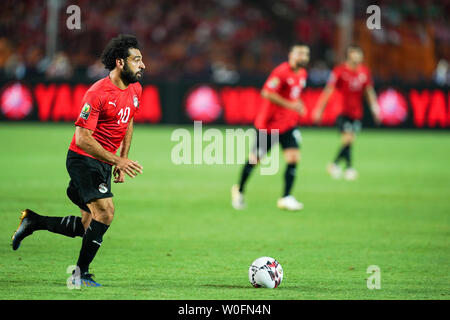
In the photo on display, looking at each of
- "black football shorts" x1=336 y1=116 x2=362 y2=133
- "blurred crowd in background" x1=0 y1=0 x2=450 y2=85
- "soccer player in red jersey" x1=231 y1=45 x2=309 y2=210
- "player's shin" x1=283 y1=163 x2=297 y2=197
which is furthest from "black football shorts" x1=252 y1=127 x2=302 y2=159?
"blurred crowd in background" x1=0 y1=0 x2=450 y2=85

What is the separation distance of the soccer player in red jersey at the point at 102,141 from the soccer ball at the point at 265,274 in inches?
49.7

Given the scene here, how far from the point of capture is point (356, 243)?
355 inches

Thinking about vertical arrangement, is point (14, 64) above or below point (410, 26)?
below

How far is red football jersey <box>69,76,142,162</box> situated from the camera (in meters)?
6.39

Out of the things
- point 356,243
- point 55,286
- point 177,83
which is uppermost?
point 177,83

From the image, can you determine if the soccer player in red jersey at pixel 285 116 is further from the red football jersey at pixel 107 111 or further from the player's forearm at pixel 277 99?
the red football jersey at pixel 107 111

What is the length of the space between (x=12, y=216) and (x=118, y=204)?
6.60 feet

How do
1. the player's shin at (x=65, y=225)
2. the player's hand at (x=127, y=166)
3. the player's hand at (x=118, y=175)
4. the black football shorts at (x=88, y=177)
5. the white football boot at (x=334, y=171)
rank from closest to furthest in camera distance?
the player's hand at (x=127, y=166)
the black football shorts at (x=88, y=177)
the player's hand at (x=118, y=175)
the player's shin at (x=65, y=225)
the white football boot at (x=334, y=171)

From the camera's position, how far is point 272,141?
1160 centimetres

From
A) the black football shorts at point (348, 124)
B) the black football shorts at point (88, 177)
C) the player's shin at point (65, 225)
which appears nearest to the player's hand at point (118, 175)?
the black football shorts at point (88, 177)

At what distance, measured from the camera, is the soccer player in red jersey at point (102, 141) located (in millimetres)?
6398

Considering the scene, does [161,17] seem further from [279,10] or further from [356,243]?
[356,243]

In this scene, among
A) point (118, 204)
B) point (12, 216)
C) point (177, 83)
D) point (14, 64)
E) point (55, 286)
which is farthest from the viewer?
point (14, 64)

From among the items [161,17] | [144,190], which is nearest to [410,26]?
[161,17]
